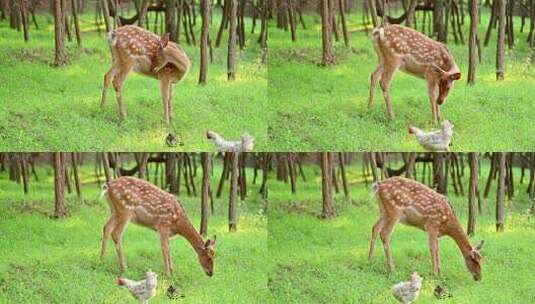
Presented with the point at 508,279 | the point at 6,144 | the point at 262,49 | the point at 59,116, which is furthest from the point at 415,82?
the point at 6,144

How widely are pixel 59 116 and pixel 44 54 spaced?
1.06ft

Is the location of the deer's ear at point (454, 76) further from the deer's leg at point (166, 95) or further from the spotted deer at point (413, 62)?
the deer's leg at point (166, 95)

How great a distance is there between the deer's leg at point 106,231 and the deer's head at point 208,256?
47cm

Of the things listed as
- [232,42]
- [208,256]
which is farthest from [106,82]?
[208,256]

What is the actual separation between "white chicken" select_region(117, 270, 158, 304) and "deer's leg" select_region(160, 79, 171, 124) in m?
0.80

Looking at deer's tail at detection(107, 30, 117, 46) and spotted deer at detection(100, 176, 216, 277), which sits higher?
deer's tail at detection(107, 30, 117, 46)

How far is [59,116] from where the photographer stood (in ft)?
13.7

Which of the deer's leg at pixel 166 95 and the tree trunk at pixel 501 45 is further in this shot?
the tree trunk at pixel 501 45

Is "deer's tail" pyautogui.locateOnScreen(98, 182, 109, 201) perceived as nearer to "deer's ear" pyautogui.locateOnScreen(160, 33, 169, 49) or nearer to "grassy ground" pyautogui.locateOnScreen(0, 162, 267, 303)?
"grassy ground" pyautogui.locateOnScreen(0, 162, 267, 303)

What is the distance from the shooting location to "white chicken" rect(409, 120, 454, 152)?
4.28m

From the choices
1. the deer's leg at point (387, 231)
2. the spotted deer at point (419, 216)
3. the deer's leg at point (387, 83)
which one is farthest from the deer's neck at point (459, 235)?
the deer's leg at point (387, 83)

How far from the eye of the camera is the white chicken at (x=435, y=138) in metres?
4.28

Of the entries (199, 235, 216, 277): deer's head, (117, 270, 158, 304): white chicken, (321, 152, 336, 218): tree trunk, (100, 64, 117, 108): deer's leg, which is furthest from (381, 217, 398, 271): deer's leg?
(100, 64, 117, 108): deer's leg

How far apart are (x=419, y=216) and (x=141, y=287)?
145 cm
